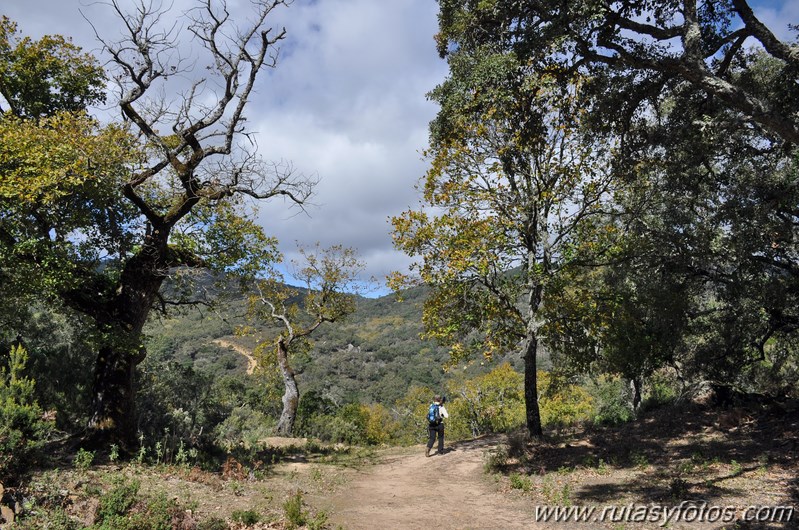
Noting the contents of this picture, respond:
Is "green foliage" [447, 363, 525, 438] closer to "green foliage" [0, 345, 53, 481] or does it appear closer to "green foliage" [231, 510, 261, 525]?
"green foliage" [231, 510, 261, 525]

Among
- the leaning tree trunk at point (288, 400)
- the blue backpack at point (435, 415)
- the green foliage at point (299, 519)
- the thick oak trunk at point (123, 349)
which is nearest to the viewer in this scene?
the green foliage at point (299, 519)

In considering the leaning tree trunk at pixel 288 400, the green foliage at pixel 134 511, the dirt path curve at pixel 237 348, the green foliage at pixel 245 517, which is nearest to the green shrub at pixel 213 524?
the green foliage at pixel 245 517

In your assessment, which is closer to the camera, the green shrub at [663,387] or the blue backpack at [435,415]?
the blue backpack at [435,415]

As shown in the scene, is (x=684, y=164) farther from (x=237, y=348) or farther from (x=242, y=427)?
(x=237, y=348)

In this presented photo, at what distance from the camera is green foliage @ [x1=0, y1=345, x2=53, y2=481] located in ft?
21.3

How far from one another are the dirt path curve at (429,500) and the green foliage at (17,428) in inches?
186

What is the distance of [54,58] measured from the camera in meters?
11.9

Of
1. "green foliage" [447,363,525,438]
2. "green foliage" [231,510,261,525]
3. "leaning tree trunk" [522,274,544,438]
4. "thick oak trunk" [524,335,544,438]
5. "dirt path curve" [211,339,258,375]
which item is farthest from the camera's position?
"dirt path curve" [211,339,258,375]

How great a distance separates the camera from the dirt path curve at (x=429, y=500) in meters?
7.51

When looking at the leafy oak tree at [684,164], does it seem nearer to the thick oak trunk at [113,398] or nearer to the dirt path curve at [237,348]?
the thick oak trunk at [113,398]

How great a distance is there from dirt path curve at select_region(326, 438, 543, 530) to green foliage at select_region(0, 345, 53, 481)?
15.5 feet

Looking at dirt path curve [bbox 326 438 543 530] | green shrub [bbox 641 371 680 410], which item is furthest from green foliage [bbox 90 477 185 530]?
green shrub [bbox 641 371 680 410]

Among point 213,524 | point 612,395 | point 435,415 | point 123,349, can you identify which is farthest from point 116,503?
point 612,395

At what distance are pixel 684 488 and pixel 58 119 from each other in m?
14.5
